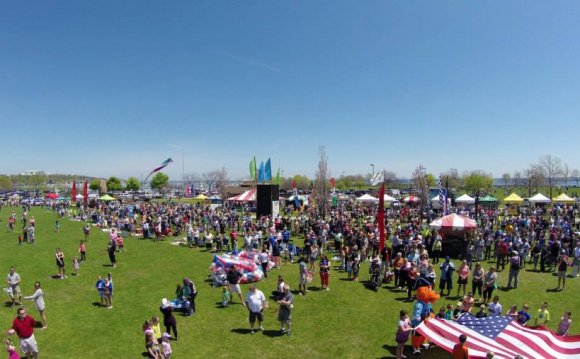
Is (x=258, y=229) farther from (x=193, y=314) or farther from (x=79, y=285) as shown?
(x=193, y=314)

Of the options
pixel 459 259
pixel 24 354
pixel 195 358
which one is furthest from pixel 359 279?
pixel 24 354

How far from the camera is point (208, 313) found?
12297 millimetres

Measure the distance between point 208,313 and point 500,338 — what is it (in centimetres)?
829

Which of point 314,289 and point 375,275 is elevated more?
point 375,275

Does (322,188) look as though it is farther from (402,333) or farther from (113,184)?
(113,184)

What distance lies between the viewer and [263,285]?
51.0 ft

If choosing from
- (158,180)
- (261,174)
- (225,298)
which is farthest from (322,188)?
(158,180)

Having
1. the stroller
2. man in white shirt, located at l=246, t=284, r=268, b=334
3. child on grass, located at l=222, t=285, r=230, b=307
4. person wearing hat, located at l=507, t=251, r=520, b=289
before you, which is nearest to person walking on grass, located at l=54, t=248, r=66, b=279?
child on grass, located at l=222, t=285, r=230, b=307

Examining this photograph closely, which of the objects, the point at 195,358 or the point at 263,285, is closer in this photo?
the point at 195,358

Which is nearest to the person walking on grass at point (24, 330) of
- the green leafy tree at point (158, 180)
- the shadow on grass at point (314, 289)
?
the shadow on grass at point (314, 289)

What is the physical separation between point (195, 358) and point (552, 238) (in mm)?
17595

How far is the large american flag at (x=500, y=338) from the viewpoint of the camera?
305 inches

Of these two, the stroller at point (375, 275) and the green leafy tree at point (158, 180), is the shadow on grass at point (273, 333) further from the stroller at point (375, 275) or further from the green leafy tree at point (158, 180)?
the green leafy tree at point (158, 180)

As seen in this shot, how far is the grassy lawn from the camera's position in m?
9.75
